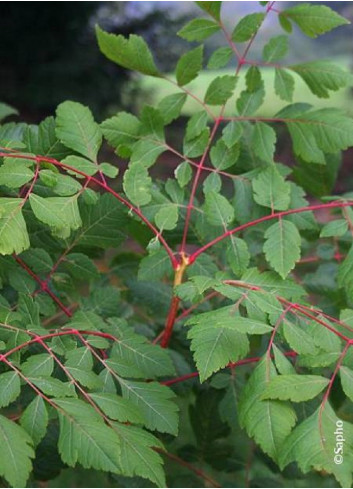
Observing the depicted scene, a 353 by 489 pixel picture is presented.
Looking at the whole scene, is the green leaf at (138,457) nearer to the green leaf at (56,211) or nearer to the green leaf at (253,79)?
the green leaf at (56,211)

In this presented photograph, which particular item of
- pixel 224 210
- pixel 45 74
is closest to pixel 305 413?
pixel 224 210

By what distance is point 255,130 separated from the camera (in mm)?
1200

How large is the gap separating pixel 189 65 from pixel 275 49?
0.58ft

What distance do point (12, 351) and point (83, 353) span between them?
105mm

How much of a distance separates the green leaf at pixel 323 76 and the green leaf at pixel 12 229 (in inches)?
22.3

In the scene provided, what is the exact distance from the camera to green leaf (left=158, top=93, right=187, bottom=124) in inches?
48.0

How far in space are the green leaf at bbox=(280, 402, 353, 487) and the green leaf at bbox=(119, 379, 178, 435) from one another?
17 centimetres

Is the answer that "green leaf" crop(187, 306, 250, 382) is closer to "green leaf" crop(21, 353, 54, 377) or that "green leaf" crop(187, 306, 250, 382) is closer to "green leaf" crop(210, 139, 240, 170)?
"green leaf" crop(21, 353, 54, 377)

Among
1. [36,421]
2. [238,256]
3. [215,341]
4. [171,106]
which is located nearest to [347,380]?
[215,341]

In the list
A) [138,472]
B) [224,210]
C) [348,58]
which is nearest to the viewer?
[138,472]

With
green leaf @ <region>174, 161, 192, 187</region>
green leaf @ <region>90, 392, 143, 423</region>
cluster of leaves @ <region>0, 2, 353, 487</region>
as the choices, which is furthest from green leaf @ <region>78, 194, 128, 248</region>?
green leaf @ <region>90, 392, 143, 423</region>

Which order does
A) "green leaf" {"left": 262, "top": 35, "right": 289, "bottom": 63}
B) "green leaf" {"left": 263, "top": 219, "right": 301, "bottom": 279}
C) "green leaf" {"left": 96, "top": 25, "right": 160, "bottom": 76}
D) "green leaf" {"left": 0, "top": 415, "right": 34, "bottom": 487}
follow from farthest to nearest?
1. "green leaf" {"left": 262, "top": 35, "right": 289, "bottom": 63}
2. "green leaf" {"left": 96, "top": 25, "right": 160, "bottom": 76}
3. "green leaf" {"left": 263, "top": 219, "right": 301, "bottom": 279}
4. "green leaf" {"left": 0, "top": 415, "right": 34, "bottom": 487}

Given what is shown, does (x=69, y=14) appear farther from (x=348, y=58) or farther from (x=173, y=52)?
(x=348, y=58)

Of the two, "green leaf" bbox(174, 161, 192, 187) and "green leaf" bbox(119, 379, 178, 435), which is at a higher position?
"green leaf" bbox(174, 161, 192, 187)
